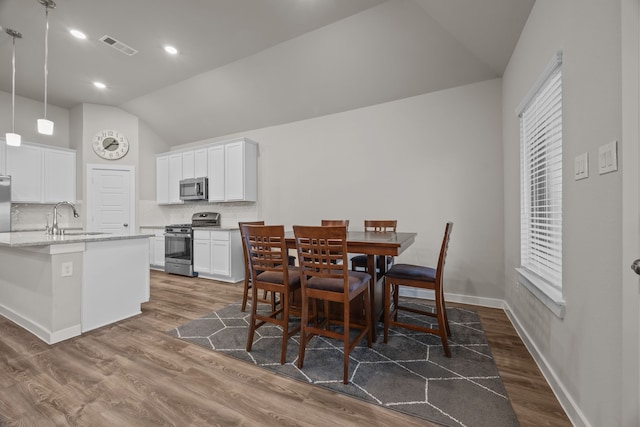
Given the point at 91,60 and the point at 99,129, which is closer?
the point at 91,60

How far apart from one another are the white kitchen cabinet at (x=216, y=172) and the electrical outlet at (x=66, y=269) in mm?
2603

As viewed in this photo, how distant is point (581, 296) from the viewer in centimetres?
140

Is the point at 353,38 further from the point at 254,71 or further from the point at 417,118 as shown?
the point at 254,71

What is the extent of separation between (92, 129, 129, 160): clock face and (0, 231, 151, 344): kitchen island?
298 centimetres

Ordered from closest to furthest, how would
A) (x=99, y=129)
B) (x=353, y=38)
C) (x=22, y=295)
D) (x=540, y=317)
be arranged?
1. (x=540, y=317)
2. (x=22, y=295)
3. (x=353, y=38)
4. (x=99, y=129)

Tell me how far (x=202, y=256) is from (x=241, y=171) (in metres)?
1.61

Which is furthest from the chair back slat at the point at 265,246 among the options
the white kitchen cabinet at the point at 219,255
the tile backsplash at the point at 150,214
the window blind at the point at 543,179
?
the tile backsplash at the point at 150,214

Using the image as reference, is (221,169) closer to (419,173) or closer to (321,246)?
(419,173)

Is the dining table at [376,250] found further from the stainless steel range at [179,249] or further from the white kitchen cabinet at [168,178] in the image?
the white kitchen cabinet at [168,178]

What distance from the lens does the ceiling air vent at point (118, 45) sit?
338cm

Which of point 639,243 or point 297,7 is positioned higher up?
point 297,7

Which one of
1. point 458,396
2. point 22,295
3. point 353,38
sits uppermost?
point 353,38

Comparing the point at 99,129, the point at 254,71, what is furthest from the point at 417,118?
the point at 99,129

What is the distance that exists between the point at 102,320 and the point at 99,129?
14.1ft
